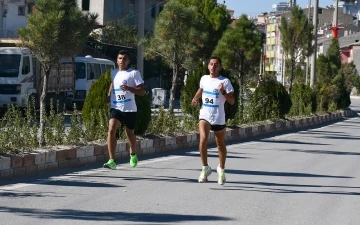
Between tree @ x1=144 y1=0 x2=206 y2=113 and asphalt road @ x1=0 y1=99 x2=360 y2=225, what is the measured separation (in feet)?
25.9

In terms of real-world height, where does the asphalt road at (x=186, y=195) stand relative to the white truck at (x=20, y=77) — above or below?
below

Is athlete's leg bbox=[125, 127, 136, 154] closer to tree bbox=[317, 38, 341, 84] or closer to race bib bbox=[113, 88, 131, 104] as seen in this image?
race bib bbox=[113, 88, 131, 104]

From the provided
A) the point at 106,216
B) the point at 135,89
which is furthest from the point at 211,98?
the point at 106,216

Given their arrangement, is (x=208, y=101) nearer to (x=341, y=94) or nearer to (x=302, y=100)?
(x=302, y=100)

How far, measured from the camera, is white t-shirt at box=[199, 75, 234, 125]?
12.5 meters

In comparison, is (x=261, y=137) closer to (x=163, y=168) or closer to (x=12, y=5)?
(x=163, y=168)

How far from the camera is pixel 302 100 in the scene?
37688 mm

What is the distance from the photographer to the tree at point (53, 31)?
15.8m

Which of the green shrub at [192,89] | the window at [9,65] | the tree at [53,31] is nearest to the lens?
the tree at [53,31]

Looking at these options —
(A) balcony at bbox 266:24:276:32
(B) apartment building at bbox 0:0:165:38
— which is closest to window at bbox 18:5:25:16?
(B) apartment building at bbox 0:0:165:38

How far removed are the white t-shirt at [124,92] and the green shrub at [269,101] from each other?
579 inches

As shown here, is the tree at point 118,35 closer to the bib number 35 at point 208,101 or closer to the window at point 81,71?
the window at point 81,71

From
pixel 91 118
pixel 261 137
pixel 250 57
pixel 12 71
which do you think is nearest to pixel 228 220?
pixel 91 118

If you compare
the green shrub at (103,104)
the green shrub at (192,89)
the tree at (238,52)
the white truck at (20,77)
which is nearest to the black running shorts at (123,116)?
the green shrub at (103,104)
